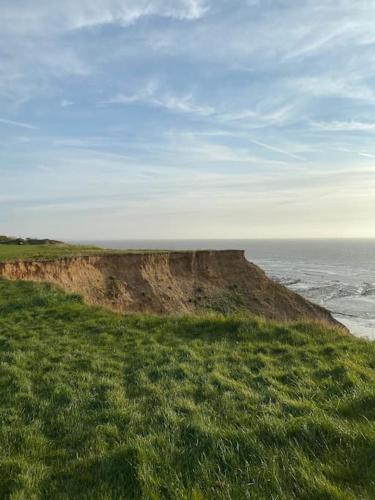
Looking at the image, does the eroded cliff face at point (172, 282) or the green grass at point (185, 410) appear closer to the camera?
the green grass at point (185, 410)

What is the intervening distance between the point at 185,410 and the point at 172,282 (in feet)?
93.4

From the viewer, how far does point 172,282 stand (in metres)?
34.7

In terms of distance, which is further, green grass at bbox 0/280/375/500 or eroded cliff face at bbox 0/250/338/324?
eroded cliff face at bbox 0/250/338/324

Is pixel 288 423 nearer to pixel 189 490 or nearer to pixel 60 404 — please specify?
pixel 189 490

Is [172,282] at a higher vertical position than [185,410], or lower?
lower

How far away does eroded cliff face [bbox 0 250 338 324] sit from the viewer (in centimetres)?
2680

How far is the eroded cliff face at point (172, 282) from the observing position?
2680 cm

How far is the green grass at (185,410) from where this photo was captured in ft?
12.3

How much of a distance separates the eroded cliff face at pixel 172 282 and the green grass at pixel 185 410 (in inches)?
566

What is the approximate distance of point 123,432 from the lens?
18.1 feet

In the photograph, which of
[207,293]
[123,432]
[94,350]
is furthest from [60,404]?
[207,293]

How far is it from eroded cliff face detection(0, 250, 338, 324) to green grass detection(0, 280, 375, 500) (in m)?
14.4

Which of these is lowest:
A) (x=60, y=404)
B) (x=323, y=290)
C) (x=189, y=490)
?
(x=323, y=290)

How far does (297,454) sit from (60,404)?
13.6 feet
